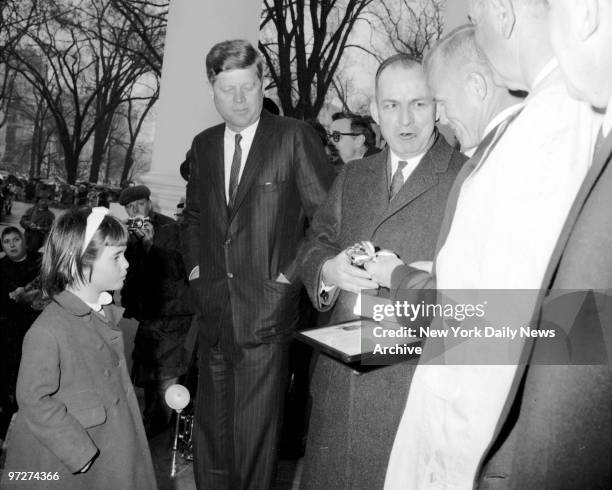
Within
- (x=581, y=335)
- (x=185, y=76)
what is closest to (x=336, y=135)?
(x=185, y=76)

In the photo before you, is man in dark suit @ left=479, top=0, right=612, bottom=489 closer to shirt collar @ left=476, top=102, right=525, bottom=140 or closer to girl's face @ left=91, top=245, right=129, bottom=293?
shirt collar @ left=476, top=102, right=525, bottom=140

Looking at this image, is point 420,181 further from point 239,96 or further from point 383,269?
point 239,96

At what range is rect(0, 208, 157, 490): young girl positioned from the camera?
1.78m

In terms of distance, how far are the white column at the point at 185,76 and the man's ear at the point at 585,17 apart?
5235 millimetres

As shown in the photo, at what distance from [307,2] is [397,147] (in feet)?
24.3

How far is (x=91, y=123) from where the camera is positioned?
7.53 metres

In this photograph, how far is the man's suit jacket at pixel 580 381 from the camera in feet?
2.42

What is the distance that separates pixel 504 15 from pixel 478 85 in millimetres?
358

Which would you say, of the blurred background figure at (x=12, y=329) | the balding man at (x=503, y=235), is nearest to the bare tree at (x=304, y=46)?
the blurred background figure at (x=12, y=329)

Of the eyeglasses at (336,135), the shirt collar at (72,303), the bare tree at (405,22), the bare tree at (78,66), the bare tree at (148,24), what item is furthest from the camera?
the bare tree at (405,22)

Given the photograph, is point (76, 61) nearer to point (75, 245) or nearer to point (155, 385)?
point (155, 385)

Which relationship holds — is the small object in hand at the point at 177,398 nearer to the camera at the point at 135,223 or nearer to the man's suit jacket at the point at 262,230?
the man's suit jacket at the point at 262,230

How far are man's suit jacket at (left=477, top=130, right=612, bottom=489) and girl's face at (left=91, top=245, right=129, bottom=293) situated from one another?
5.54ft

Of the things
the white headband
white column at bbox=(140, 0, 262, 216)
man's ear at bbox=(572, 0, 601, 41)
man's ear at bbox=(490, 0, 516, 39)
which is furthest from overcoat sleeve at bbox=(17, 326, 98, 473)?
white column at bbox=(140, 0, 262, 216)
